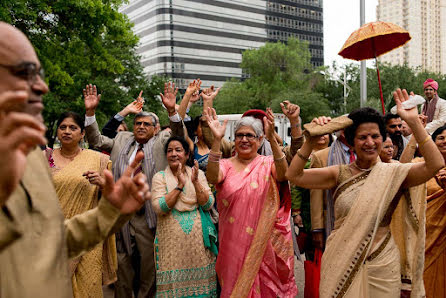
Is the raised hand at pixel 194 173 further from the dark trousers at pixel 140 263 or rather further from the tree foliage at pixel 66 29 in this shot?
the tree foliage at pixel 66 29

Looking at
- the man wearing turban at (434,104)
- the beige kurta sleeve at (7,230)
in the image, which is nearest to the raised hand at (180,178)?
the beige kurta sleeve at (7,230)

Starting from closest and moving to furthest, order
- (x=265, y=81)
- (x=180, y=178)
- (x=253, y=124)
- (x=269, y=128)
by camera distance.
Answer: (x=269, y=128) → (x=253, y=124) → (x=180, y=178) → (x=265, y=81)

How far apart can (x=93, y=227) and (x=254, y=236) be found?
8.27ft

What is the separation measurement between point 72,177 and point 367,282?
2.64 meters

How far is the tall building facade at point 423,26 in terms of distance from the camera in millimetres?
93312

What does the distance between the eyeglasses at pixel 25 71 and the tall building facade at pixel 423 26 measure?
10176cm

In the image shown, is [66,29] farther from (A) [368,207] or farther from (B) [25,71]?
(B) [25,71]

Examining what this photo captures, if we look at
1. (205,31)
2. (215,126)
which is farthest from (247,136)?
(205,31)

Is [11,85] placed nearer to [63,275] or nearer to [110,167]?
[63,275]

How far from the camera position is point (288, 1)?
264ft

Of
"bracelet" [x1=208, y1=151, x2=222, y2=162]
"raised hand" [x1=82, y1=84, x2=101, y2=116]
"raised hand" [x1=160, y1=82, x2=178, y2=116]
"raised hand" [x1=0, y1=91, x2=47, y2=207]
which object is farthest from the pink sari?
"raised hand" [x1=0, y1=91, x2=47, y2=207]

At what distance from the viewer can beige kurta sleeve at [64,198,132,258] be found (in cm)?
161

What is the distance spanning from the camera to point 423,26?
95.5m

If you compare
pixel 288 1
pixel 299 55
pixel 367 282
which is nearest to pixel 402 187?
pixel 367 282
